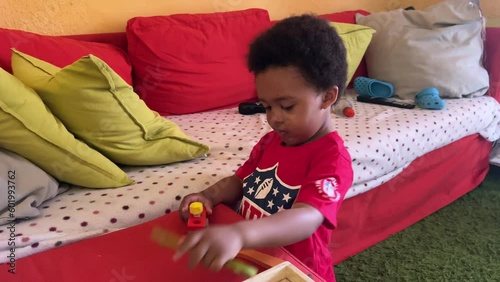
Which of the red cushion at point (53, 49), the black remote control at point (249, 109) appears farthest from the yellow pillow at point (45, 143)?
the black remote control at point (249, 109)

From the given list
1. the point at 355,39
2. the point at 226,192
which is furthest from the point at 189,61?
the point at 226,192

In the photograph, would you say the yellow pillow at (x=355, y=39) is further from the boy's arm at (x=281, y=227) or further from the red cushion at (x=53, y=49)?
the boy's arm at (x=281, y=227)

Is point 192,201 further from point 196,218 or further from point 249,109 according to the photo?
point 249,109

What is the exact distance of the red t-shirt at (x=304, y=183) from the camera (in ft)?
2.49

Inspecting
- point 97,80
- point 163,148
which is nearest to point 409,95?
point 163,148

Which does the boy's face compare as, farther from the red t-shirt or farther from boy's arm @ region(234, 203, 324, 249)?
boy's arm @ region(234, 203, 324, 249)

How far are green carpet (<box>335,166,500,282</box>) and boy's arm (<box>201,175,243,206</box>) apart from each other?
611 millimetres

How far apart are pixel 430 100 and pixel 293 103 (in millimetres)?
1171

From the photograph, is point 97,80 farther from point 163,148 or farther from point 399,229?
point 399,229

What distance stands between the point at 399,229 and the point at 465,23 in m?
0.99

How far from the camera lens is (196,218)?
0.83 meters

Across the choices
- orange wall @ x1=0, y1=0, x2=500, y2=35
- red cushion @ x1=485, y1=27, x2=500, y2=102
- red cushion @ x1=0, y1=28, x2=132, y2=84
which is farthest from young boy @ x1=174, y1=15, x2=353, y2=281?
red cushion @ x1=485, y1=27, x2=500, y2=102

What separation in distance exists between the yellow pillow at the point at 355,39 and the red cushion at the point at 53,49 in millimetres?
945

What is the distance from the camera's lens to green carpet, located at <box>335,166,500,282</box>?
1446 millimetres
